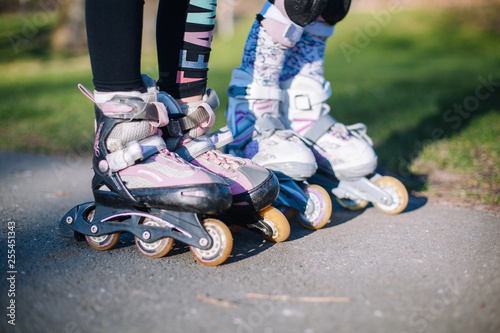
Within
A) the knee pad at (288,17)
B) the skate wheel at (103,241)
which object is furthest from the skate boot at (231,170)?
the knee pad at (288,17)

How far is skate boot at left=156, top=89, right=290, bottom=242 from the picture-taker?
1433 millimetres

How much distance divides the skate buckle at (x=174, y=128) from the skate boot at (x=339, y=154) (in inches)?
24.3

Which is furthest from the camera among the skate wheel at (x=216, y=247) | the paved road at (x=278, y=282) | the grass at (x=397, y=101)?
the grass at (x=397, y=101)

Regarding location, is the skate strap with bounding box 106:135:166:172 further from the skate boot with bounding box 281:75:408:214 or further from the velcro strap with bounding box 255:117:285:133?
the skate boot with bounding box 281:75:408:214

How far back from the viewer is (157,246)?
1.34 meters

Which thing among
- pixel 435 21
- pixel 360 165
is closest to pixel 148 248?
pixel 360 165

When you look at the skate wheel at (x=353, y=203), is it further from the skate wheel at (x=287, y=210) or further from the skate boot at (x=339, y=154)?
the skate wheel at (x=287, y=210)

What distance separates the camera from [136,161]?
4.46ft

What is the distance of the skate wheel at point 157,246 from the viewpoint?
52.4 inches

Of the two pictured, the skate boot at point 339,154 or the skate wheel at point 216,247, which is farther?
the skate boot at point 339,154

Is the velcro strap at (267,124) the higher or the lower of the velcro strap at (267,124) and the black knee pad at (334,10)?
the lower

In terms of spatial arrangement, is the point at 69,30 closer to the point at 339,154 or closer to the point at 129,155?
the point at 339,154

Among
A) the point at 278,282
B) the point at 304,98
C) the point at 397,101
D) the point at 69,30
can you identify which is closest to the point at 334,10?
the point at 304,98

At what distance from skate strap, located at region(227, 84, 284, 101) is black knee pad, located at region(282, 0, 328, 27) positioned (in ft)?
0.99
